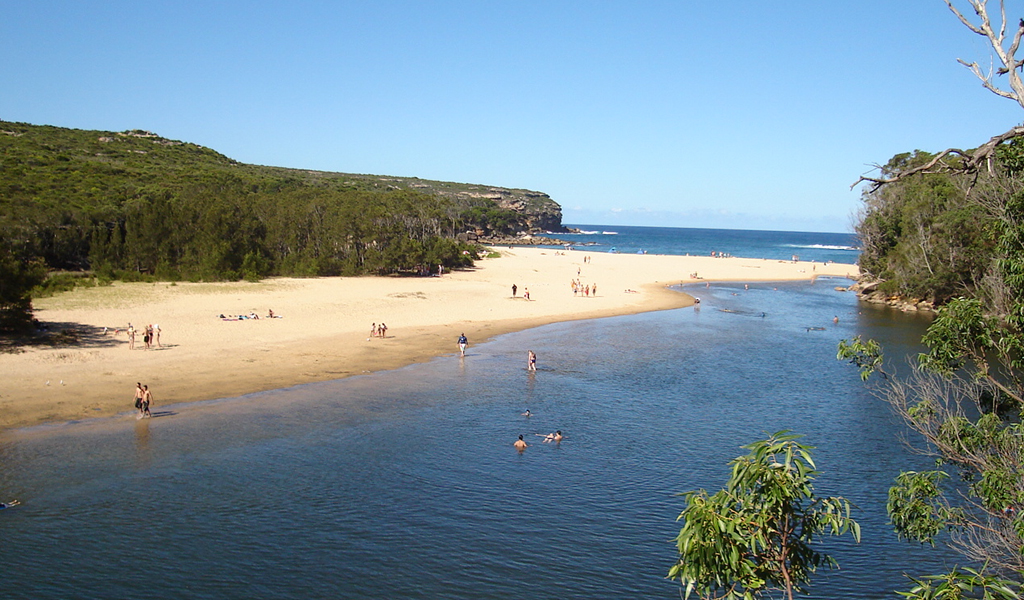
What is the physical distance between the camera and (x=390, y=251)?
60.5 meters

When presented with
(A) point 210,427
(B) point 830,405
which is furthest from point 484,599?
(B) point 830,405

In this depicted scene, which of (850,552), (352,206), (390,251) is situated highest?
(352,206)

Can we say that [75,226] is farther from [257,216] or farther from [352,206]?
[352,206]

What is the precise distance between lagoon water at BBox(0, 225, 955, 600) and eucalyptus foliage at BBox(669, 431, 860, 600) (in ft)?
23.1

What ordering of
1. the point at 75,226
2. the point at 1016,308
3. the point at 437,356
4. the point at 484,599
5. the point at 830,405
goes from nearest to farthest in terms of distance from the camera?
the point at 1016,308 → the point at 484,599 → the point at 830,405 → the point at 437,356 → the point at 75,226

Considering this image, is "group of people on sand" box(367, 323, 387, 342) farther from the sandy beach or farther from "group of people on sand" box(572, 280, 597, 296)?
"group of people on sand" box(572, 280, 597, 296)

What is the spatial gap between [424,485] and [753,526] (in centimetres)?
1212

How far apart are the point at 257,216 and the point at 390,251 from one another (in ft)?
Answer: 39.3

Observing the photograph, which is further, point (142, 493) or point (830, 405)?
point (830, 405)

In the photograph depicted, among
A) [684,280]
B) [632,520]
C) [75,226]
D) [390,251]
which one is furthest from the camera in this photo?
[684,280]

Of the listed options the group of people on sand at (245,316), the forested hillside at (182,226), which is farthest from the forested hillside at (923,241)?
Answer: the forested hillside at (182,226)

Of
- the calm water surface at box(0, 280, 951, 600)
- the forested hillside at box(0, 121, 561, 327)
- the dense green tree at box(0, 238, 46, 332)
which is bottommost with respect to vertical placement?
the calm water surface at box(0, 280, 951, 600)

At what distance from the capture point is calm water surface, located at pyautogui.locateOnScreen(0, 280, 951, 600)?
13.3 m

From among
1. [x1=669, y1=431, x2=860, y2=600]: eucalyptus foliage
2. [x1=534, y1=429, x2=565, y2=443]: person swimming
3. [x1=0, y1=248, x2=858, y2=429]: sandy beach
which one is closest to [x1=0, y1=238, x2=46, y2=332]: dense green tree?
[x1=0, y1=248, x2=858, y2=429]: sandy beach
